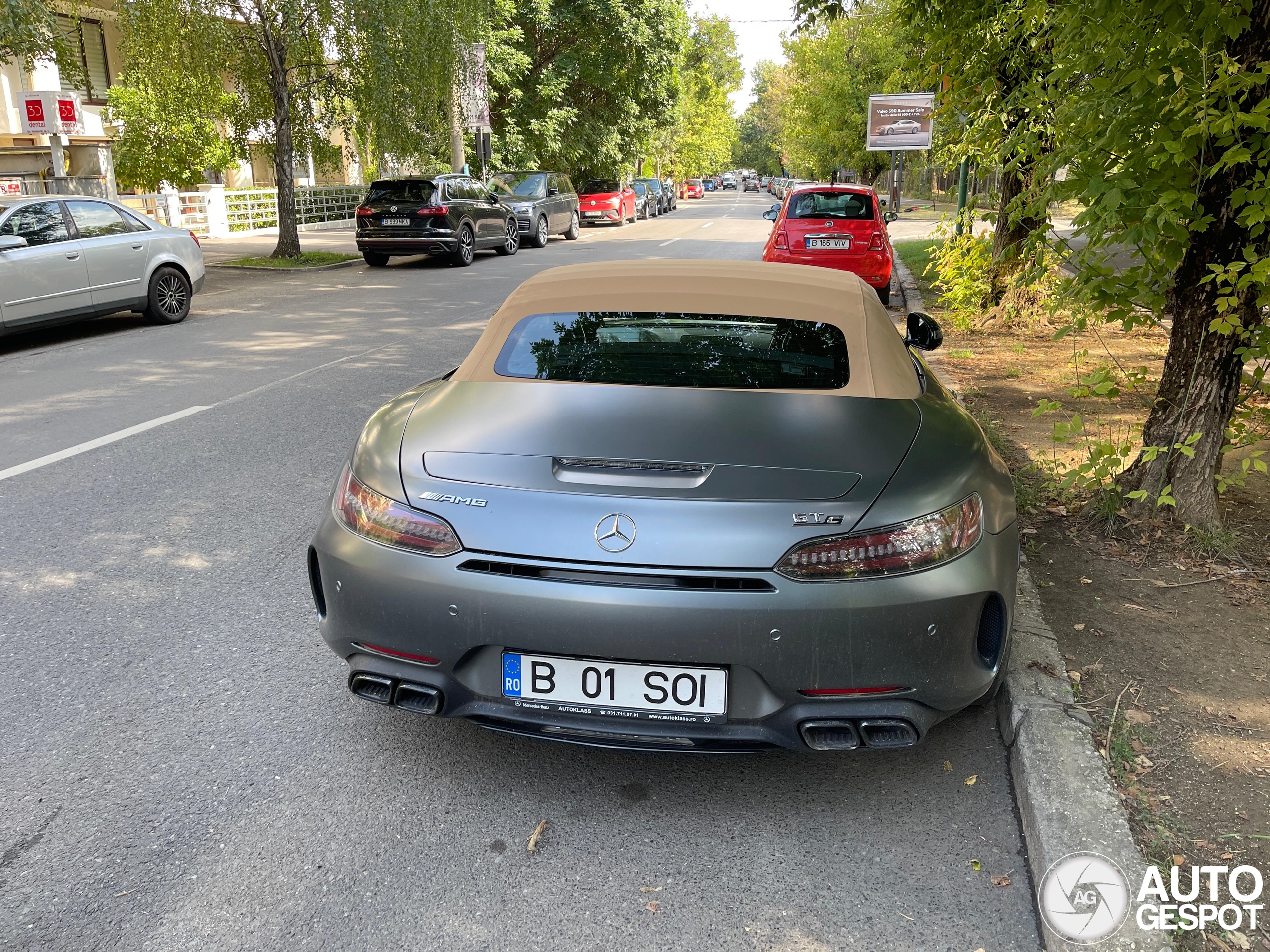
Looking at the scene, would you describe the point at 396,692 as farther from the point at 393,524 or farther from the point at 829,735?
the point at 829,735

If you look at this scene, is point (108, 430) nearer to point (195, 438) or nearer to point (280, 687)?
point (195, 438)

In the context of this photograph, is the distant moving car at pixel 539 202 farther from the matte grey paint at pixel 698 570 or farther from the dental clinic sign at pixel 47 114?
the matte grey paint at pixel 698 570

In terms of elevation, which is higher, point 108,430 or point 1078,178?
point 1078,178

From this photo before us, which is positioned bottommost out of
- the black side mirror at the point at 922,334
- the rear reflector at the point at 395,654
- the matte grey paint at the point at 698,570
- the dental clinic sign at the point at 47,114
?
the rear reflector at the point at 395,654

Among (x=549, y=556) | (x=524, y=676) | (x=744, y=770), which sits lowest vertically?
(x=744, y=770)

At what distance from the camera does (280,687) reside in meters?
3.51

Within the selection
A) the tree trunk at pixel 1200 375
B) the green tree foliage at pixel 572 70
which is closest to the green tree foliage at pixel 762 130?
the green tree foliage at pixel 572 70

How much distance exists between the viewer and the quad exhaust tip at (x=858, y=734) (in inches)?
101

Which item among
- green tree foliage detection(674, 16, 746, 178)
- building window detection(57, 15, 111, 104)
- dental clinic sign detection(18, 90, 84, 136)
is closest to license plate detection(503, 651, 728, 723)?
dental clinic sign detection(18, 90, 84, 136)

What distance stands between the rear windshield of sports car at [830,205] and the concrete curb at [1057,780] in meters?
11.3

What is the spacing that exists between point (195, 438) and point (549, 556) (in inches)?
200

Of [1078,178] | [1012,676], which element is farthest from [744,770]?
[1078,178]

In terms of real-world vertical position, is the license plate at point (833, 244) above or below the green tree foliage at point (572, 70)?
below

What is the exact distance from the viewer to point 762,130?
15625cm
